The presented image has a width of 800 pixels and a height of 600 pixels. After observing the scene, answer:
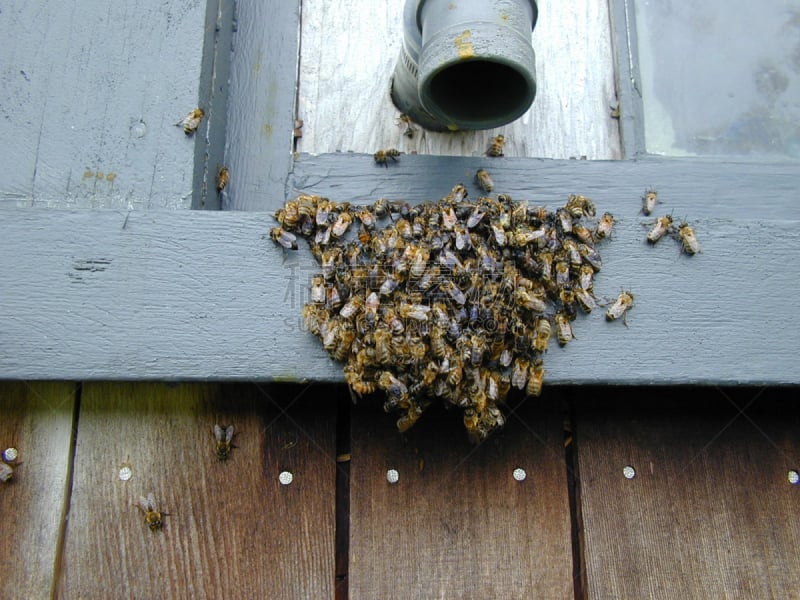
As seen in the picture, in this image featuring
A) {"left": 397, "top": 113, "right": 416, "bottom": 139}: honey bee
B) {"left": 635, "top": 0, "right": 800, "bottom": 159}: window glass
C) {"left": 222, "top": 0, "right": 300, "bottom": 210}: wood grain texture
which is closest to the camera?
{"left": 222, "top": 0, "right": 300, "bottom": 210}: wood grain texture

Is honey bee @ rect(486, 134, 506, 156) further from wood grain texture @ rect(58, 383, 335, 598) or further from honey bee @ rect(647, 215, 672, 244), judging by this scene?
wood grain texture @ rect(58, 383, 335, 598)

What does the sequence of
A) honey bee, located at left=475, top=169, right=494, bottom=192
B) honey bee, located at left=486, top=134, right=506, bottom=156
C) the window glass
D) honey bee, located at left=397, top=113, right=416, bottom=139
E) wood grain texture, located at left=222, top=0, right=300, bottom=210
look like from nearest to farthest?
honey bee, located at left=475, top=169, right=494, bottom=192 → wood grain texture, located at left=222, top=0, right=300, bottom=210 → honey bee, located at left=486, top=134, right=506, bottom=156 → honey bee, located at left=397, top=113, right=416, bottom=139 → the window glass

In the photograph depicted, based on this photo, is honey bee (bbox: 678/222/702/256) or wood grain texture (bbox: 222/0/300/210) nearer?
honey bee (bbox: 678/222/702/256)

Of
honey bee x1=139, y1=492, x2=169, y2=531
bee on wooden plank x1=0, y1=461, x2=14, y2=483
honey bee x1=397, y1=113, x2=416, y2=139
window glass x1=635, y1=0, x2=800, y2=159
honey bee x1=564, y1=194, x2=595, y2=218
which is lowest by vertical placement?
honey bee x1=139, y1=492, x2=169, y2=531

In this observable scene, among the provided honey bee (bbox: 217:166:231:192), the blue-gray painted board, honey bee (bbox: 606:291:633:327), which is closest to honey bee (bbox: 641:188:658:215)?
the blue-gray painted board

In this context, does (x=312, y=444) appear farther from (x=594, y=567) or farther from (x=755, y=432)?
(x=755, y=432)

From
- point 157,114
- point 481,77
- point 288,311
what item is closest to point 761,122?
point 481,77

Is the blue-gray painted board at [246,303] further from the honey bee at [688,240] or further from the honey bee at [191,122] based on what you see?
the honey bee at [191,122]

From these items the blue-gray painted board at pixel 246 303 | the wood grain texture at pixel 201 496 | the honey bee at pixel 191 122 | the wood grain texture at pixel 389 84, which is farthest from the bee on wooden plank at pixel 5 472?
the wood grain texture at pixel 389 84
